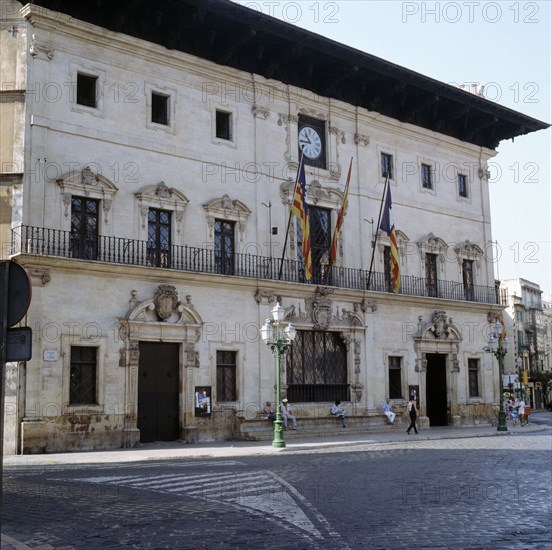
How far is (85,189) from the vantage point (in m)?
25.8

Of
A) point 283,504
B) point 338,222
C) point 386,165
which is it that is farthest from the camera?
point 386,165

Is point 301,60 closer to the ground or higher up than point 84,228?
higher up

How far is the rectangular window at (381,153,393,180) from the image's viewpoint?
119 ft

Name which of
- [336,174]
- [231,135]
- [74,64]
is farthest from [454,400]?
[74,64]

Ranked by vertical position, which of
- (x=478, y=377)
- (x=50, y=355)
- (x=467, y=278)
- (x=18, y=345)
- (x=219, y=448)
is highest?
(x=467, y=278)

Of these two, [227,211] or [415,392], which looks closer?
[227,211]

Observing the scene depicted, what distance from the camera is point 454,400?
37219mm

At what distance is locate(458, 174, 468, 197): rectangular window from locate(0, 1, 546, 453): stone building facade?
4.68 ft

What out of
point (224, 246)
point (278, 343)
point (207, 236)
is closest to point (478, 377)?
point (224, 246)

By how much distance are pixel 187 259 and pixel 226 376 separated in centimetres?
453

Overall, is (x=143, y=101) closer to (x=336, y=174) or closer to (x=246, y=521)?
(x=336, y=174)

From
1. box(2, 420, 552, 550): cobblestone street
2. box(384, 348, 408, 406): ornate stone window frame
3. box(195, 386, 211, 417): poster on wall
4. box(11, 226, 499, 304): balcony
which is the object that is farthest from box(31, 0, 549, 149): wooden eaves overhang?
box(2, 420, 552, 550): cobblestone street

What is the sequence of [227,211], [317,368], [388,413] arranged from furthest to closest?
[388,413], [317,368], [227,211]

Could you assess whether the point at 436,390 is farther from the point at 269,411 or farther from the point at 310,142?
the point at 310,142
